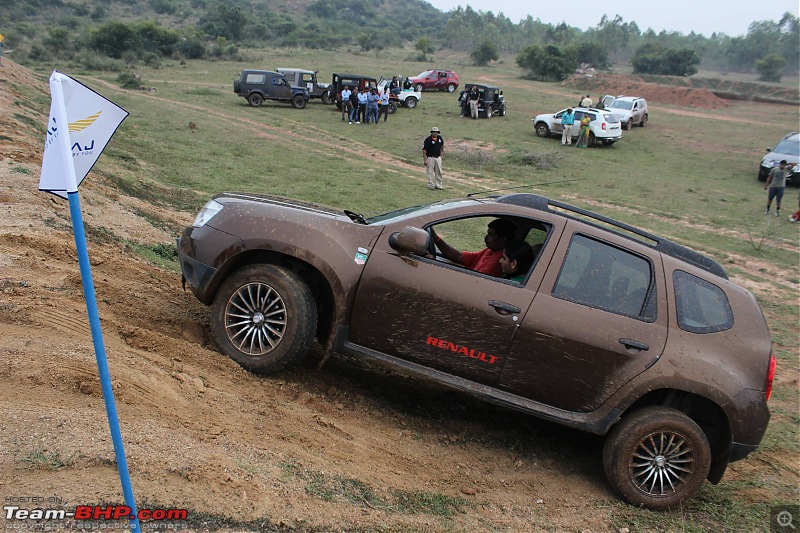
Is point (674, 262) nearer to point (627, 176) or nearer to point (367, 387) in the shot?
point (367, 387)

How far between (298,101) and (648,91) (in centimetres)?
3245

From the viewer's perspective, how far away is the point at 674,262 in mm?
4840

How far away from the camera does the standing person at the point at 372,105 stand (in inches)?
1110

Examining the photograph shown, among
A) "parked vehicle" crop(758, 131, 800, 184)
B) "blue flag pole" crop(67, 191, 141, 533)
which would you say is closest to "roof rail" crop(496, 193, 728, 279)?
"blue flag pole" crop(67, 191, 141, 533)

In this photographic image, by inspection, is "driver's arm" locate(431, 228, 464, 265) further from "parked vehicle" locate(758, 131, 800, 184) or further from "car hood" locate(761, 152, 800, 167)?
"car hood" locate(761, 152, 800, 167)

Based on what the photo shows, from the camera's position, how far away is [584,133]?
26750 millimetres

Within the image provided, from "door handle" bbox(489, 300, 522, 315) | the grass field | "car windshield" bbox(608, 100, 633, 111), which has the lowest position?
the grass field

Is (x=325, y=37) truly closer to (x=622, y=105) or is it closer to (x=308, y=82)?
(x=308, y=82)

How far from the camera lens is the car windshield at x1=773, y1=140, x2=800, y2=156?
2284 centimetres

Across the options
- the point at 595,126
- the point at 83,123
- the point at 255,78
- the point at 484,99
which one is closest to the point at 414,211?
the point at 83,123

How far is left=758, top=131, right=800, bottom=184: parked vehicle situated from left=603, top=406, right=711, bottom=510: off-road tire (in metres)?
21.2

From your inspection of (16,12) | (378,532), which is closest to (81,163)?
(378,532)

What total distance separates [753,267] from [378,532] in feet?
38.9

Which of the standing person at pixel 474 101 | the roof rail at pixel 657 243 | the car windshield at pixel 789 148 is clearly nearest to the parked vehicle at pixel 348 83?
the standing person at pixel 474 101
